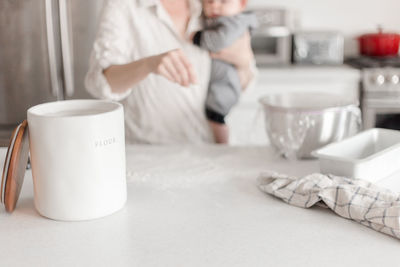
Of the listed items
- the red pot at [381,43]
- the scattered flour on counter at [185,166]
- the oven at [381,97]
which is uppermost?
the red pot at [381,43]

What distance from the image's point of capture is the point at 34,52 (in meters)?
2.21

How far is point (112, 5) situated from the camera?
1436 mm

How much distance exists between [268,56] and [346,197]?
6.34 feet

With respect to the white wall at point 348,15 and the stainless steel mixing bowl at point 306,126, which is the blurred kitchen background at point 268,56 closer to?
the white wall at point 348,15

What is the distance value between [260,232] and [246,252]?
0.07 meters

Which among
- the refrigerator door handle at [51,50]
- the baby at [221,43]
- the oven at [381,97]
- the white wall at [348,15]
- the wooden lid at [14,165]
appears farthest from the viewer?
the white wall at [348,15]

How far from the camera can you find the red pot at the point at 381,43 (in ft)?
8.68

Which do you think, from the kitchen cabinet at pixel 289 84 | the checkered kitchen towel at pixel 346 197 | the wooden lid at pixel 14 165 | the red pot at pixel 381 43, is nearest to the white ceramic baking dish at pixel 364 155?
the checkered kitchen towel at pixel 346 197

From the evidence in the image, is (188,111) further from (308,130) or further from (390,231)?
(390,231)

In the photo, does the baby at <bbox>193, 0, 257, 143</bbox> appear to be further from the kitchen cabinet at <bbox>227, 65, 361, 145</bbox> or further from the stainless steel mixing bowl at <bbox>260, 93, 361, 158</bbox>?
the kitchen cabinet at <bbox>227, 65, 361, 145</bbox>

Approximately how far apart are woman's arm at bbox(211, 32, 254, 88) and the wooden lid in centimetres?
94

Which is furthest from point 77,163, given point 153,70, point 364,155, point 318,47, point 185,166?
point 318,47

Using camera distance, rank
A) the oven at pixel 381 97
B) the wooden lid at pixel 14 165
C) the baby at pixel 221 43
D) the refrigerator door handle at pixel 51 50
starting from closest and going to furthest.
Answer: the wooden lid at pixel 14 165 → the baby at pixel 221 43 → the refrigerator door handle at pixel 51 50 → the oven at pixel 381 97

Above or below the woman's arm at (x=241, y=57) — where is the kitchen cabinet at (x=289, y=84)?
below
